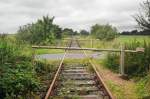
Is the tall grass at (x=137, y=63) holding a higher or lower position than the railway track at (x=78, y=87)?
higher

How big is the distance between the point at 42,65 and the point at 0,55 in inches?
239

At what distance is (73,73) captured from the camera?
18281 mm

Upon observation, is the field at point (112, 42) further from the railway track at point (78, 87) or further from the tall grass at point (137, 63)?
the railway track at point (78, 87)

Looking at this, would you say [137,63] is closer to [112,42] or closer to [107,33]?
[112,42]

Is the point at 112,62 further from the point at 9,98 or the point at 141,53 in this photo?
the point at 9,98

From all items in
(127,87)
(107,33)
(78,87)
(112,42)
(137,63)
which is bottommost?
(127,87)

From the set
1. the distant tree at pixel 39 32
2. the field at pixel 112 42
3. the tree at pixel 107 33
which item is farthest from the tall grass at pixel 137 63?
the tree at pixel 107 33

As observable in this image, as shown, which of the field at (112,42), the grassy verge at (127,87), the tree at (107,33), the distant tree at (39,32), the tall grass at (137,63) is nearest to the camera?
the grassy verge at (127,87)

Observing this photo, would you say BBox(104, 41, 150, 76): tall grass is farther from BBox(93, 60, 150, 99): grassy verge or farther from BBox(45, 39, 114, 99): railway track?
BBox(45, 39, 114, 99): railway track

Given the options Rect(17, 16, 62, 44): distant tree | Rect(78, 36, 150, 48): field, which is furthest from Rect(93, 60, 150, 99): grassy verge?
Rect(17, 16, 62, 44): distant tree

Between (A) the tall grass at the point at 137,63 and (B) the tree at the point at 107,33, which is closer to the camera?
(A) the tall grass at the point at 137,63

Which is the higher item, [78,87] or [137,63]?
[137,63]

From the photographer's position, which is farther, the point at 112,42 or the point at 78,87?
the point at 112,42

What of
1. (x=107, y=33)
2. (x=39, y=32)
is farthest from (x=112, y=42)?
(x=107, y=33)
